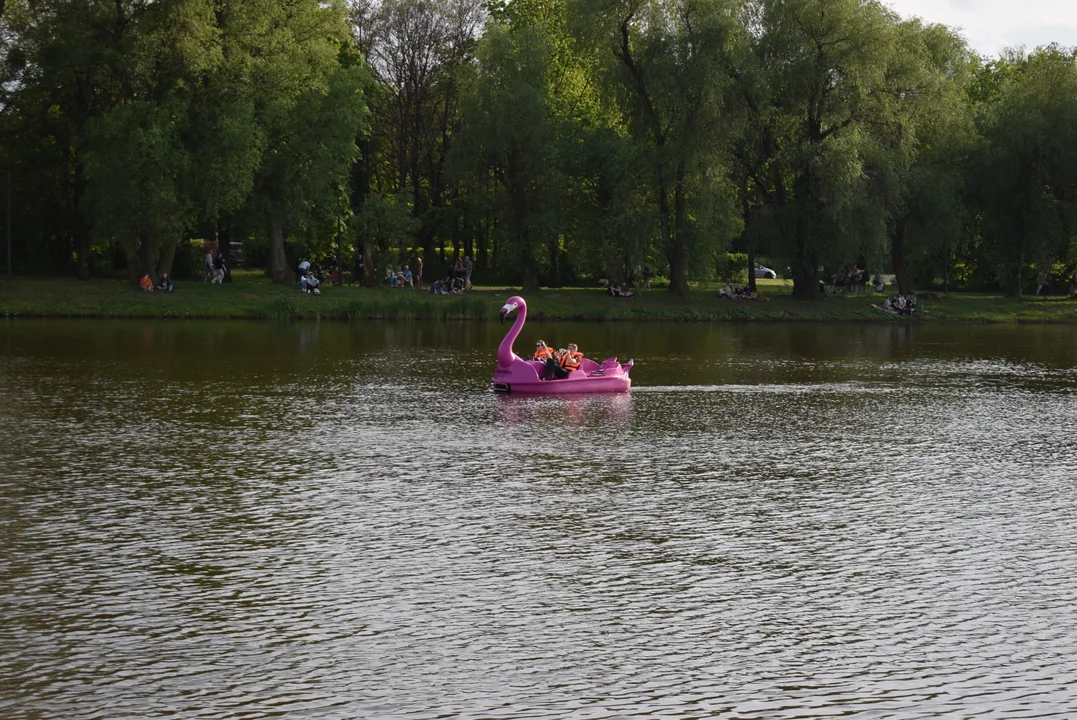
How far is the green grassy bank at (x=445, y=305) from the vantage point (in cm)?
5534

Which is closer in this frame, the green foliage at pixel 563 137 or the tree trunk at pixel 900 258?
the green foliage at pixel 563 137

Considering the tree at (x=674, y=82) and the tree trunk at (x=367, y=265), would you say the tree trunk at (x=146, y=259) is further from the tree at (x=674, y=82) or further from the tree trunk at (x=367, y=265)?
the tree at (x=674, y=82)

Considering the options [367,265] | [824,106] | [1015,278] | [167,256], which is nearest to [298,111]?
[167,256]

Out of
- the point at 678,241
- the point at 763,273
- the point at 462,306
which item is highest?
the point at 678,241

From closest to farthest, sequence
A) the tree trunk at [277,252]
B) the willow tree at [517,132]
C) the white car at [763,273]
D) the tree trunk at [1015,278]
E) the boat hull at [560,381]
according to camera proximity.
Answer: the boat hull at [560,381] < the tree trunk at [277,252] < the willow tree at [517,132] < the tree trunk at [1015,278] < the white car at [763,273]

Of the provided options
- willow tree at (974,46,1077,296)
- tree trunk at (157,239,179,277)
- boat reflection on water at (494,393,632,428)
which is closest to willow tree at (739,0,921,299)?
willow tree at (974,46,1077,296)

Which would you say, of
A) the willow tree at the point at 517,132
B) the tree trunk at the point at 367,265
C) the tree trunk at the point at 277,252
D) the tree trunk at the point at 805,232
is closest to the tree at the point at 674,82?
the tree trunk at the point at 805,232

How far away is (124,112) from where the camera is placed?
2205 inches

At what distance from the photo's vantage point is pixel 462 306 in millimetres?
58875

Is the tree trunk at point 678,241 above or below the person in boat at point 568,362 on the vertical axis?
above

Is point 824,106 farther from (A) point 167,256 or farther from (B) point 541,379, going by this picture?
(B) point 541,379

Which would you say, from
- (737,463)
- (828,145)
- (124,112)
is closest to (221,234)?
(124,112)

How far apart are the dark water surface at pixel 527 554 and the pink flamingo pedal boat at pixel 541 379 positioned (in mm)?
647

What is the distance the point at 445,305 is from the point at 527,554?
4401 cm
